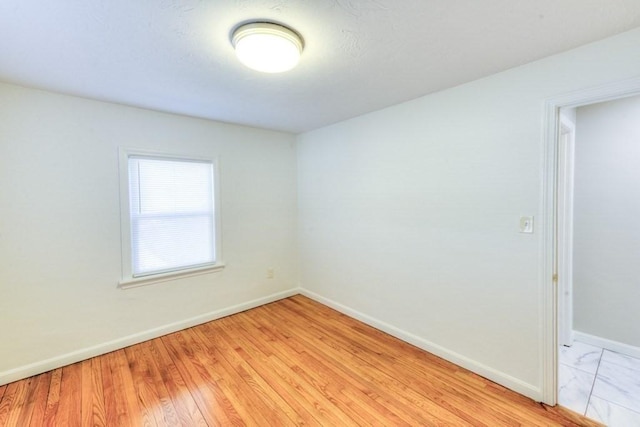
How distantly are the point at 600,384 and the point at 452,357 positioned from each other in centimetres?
103

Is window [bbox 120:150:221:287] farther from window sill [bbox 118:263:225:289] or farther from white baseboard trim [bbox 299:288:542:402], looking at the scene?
white baseboard trim [bbox 299:288:542:402]

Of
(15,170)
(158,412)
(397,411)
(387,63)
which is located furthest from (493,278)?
(15,170)

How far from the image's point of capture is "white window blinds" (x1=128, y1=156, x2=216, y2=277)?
2.79 m

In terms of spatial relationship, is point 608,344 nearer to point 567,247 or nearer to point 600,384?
point 600,384

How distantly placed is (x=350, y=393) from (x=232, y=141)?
9.47ft

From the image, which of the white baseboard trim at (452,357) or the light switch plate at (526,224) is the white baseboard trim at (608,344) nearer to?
the white baseboard trim at (452,357)

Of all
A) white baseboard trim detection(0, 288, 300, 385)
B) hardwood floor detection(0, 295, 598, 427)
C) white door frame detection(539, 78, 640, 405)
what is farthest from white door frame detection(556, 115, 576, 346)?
white baseboard trim detection(0, 288, 300, 385)

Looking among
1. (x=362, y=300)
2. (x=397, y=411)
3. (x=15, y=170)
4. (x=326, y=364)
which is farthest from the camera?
(x=362, y=300)

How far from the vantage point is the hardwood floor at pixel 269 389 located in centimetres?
182

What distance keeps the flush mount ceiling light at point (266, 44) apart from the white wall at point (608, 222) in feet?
A: 9.48

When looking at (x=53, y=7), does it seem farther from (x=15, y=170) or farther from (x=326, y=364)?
(x=326, y=364)

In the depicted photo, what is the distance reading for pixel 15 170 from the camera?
2211 millimetres

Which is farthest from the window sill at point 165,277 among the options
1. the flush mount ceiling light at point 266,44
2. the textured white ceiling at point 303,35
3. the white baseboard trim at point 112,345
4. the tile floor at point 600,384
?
the tile floor at point 600,384

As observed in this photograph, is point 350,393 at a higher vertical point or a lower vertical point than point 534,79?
lower
